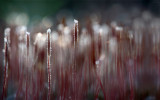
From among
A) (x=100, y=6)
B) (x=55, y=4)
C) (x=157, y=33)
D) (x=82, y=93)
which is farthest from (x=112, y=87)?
(x=100, y=6)

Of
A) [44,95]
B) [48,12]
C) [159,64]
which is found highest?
[48,12]

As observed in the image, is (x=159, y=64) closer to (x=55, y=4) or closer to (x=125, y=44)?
(x=125, y=44)

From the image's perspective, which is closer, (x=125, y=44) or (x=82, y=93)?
(x=82, y=93)

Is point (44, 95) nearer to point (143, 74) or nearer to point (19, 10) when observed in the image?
Answer: point (143, 74)

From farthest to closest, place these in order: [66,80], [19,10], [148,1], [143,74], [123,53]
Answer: [19,10], [148,1], [143,74], [123,53], [66,80]

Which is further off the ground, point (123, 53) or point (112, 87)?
point (123, 53)

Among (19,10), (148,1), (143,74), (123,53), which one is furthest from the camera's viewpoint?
(19,10)

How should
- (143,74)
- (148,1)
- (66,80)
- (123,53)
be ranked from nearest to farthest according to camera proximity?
(66,80)
(123,53)
(143,74)
(148,1)

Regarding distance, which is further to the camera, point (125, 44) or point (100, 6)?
point (100, 6)

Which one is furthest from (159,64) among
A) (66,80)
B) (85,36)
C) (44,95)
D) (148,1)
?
(148,1)
